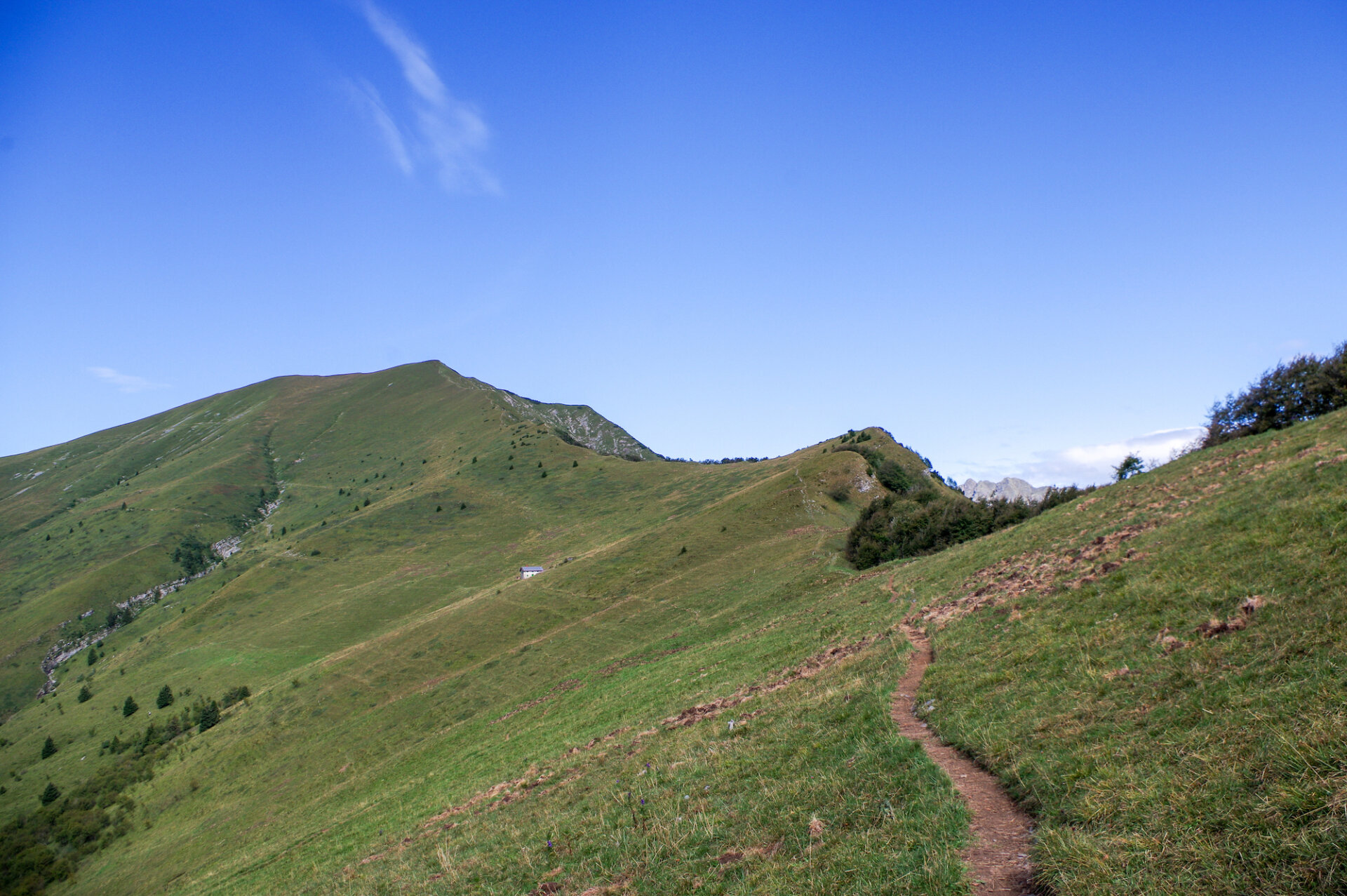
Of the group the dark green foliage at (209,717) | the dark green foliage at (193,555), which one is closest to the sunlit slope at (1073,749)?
the dark green foliage at (209,717)

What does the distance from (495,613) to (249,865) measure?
36.3m

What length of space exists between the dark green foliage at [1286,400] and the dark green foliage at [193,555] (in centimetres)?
17147

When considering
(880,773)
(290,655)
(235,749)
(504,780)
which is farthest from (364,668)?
(880,773)

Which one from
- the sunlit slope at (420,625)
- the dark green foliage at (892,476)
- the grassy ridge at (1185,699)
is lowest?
the sunlit slope at (420,625)

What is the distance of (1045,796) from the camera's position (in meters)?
8.75

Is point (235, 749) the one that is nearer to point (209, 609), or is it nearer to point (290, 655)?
point (290, 655)

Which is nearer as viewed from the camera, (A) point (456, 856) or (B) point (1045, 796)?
(B) point (1045, 796)

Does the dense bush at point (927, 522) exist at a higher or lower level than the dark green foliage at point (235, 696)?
higher

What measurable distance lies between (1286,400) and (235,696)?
93.0 m

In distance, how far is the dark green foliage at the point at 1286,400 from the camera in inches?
1294

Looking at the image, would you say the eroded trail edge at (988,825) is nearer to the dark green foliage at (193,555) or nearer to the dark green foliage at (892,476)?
the dark green foliage at (892,476)

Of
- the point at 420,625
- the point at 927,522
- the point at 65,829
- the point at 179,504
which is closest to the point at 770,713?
the point at 927,522

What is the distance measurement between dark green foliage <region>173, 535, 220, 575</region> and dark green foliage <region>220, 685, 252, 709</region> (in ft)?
283

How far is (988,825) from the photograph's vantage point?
8727 mm
